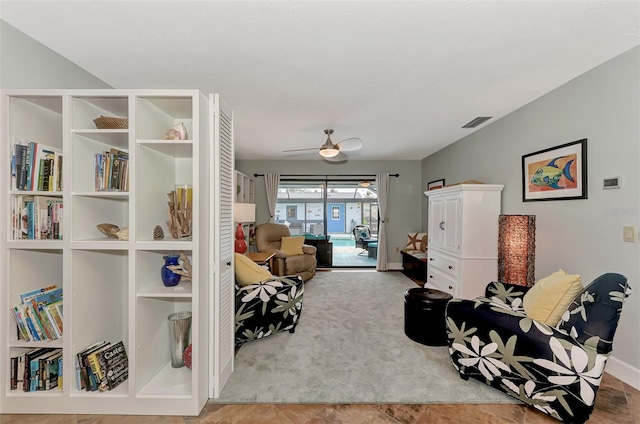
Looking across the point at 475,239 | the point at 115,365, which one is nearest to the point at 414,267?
the point at 475,239

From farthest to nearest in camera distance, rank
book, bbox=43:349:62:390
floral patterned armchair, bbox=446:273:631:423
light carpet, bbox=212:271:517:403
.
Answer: light carpet, bbox=212:271:517:403
book, bbox=43:349:62:390
floral patterned armchair, bbox=446:273:631:423

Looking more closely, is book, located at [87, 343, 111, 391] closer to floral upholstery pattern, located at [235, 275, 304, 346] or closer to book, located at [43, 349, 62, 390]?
book, located at [43, 349, 62, 390]

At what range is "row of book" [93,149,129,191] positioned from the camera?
1783mm

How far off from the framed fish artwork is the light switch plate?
426 millimetres

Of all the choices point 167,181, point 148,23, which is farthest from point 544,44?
point 167,181

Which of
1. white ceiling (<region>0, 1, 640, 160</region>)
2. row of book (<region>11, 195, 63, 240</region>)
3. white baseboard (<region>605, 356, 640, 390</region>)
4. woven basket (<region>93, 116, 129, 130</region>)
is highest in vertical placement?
white ceiling (<region>0, 1, 640, 160</region>)

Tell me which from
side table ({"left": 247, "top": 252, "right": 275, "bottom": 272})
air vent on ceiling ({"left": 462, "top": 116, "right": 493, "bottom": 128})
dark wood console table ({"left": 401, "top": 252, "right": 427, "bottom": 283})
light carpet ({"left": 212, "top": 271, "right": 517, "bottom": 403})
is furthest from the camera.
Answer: dark wood console table ({"left": 401, "top": 252, "right": 427, "bottom": 283})

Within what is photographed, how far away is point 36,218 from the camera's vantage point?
1.76 metres

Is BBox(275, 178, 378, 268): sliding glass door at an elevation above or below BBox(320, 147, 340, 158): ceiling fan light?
below

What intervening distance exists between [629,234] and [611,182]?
42 cm

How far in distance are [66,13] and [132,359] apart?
2.11 m

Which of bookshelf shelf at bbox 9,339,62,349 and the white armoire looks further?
the white armoire

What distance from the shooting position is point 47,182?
5.76 feet

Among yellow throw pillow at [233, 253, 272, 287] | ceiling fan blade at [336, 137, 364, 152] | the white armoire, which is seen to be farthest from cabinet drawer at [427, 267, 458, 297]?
yellow throw pillow at [233, 253, 272, 287]
